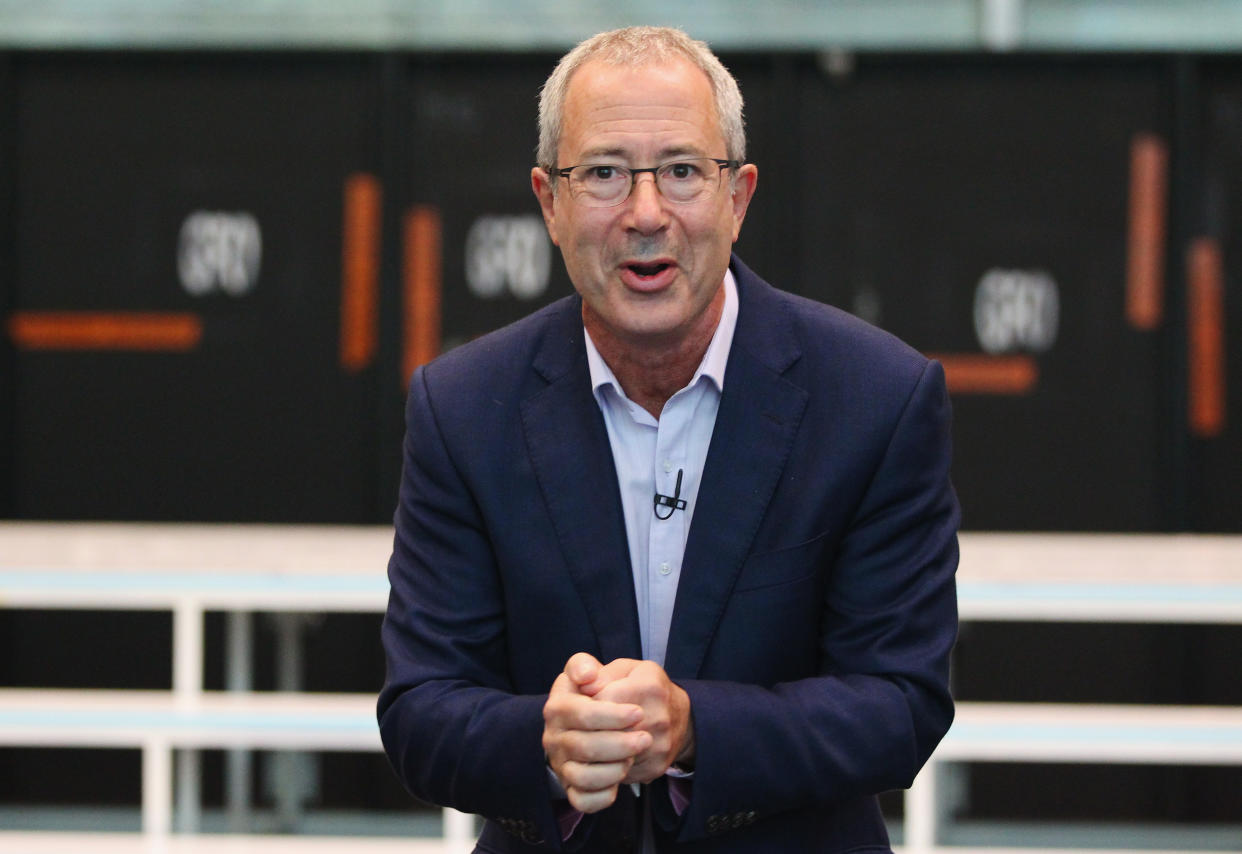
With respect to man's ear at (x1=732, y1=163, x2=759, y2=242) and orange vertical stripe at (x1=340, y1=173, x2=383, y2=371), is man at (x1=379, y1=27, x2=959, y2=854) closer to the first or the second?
man's ear at (x1=732, y1=163, x2=759, y2=242)

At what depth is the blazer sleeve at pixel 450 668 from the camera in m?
1.81

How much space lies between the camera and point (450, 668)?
74.7 inches

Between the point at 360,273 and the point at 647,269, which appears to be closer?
the point at 647,269

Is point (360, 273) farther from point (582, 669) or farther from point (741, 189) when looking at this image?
point (582, 669)

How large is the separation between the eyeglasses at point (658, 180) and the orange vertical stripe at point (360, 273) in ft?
12.2

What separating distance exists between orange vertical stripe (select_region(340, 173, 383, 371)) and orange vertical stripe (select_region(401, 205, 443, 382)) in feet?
0.32

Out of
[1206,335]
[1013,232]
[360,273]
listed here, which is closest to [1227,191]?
[1206,335]

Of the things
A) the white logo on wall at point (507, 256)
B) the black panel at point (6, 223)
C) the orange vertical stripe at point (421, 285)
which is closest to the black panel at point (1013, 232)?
the white logo on wall at point (507, 256)

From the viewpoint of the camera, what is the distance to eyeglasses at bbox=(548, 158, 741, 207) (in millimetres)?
1859

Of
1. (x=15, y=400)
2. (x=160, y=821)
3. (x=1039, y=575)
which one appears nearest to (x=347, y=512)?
(x=15, y=400)

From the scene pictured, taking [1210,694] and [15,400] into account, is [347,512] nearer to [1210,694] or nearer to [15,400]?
[15,400]

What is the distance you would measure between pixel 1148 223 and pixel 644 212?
3923 mm

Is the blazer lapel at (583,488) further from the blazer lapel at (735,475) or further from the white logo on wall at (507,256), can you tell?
the white logo on wall at (507,256)

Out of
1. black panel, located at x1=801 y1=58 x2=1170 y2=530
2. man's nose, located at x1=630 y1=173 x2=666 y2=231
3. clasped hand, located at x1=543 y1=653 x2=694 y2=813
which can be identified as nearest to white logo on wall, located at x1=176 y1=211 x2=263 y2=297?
black panel, located at x1=801 y1=58 x2=1170 y2=530
